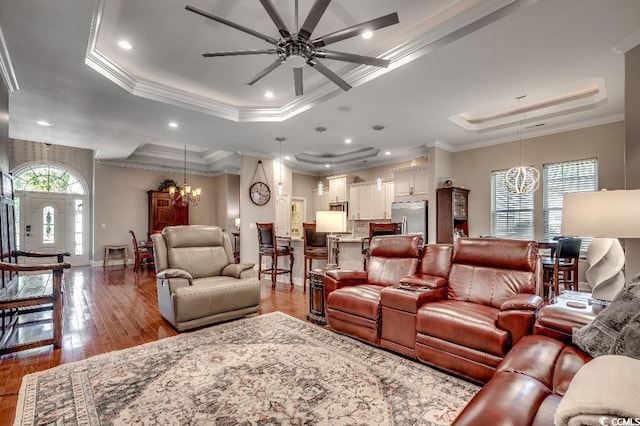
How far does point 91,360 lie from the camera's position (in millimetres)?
2578

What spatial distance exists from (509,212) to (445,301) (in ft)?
14.2

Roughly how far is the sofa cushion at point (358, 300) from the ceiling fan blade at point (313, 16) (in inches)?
92.4

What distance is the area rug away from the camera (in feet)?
6.03

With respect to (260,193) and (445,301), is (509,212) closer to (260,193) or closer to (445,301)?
(445,301)

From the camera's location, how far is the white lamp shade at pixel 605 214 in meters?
2.01

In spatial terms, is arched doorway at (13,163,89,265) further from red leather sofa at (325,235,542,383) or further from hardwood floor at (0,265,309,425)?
red leather sofa at (325,235,542,383)

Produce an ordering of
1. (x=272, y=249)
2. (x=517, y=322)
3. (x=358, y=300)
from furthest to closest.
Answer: (x=272, y=249) → (x=358, y=300) → (x=517, y=322)

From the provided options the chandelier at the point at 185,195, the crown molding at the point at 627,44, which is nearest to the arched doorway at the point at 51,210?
the chandelier at the point at 185,195

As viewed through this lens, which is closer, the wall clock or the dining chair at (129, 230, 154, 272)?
the dining chair at (129, 230, 154, 272)

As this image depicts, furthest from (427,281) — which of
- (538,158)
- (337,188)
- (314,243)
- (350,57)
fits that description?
(337,188)

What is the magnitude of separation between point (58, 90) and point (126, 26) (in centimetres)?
182

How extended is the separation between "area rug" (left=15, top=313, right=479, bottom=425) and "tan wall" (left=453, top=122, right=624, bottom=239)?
4767 millimetres

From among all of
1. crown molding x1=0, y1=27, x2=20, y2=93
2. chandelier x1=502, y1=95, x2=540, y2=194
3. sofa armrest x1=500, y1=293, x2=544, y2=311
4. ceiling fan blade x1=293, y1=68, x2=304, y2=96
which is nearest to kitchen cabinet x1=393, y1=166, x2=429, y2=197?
chandelier x1=502, y1=95, x2=540, y2=194

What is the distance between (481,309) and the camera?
2.48 m
